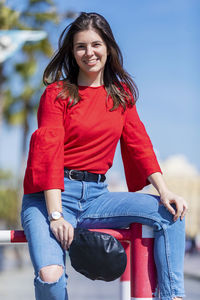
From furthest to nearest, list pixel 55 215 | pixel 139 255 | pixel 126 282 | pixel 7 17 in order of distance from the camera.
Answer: pixel 7 17
pixel 126 282
pixel 139 255
pixel 55 215

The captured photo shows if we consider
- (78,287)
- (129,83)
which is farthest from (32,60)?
(129,83)

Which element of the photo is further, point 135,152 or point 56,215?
point 135,152

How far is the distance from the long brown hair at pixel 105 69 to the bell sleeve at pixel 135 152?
10 centimetres

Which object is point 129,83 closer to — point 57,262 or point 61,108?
point 61,108

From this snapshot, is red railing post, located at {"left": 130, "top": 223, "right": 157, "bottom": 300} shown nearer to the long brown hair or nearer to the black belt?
the black belt

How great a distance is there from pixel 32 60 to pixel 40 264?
15321 mm

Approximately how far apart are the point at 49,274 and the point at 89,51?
1124 mm

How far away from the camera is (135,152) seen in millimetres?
2939

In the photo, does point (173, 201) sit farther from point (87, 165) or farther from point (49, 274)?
point (49, 274)

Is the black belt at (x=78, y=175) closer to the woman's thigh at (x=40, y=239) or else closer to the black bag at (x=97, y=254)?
the woman's thigh at (x=40, y=239)

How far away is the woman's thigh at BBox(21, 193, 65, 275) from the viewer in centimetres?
241

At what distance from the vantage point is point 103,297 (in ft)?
33.8

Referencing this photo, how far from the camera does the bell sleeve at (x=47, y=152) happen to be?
103 inches

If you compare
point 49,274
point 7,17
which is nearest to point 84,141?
point 49,274
